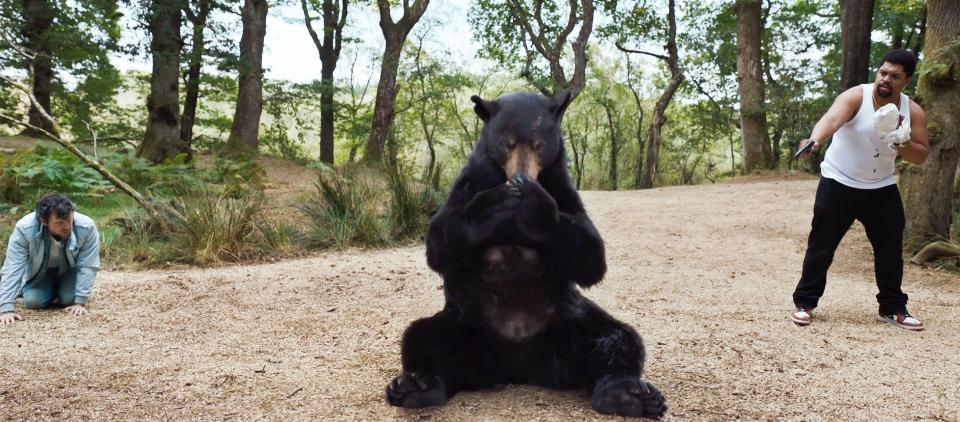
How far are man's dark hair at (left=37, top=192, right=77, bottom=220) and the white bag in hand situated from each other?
646cm

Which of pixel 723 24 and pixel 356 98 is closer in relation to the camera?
pixel 723 24

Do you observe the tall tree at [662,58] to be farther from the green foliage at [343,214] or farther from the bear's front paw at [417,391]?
the bear's front paw at [417,391]

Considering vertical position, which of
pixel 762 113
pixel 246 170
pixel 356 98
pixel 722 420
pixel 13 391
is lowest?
pixel 13 391

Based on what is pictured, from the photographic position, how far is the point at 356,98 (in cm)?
3584

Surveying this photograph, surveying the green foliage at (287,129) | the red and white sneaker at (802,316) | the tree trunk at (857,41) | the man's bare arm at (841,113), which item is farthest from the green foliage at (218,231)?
the green foliage at (287,129)

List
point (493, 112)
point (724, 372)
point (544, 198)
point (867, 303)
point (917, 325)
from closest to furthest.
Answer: point (544, 198), point (493, 112), point (724, 372), point (917, 325), point (867, 303)

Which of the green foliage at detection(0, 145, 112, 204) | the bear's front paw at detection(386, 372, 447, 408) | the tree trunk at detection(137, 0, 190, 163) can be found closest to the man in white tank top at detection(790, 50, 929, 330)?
the bear's front paw at detection(386, 372, 447, 408)

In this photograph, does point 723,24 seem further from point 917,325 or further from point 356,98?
point 356,98

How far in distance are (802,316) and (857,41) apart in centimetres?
912

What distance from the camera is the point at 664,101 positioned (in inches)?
769

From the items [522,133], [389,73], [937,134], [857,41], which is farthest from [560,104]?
[389,73]

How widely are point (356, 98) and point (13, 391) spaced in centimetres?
3380

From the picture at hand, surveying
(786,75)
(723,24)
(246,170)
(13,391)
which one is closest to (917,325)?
(13,391)

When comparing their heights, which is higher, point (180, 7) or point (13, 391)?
point (180, 7)
